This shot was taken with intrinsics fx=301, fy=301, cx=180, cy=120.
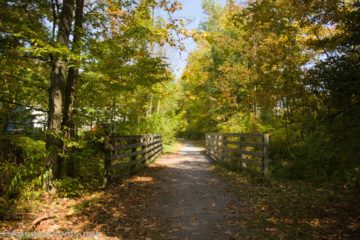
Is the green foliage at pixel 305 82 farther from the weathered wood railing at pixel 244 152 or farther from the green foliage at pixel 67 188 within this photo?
the green foliage at pixel 67 188

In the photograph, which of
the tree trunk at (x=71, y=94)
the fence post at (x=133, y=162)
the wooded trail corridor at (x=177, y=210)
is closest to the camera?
the wooded trail corridor at (x=177, y=210)

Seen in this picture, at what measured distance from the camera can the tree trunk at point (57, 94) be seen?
6957 millimetres

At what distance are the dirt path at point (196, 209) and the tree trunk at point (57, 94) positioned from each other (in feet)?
8.45

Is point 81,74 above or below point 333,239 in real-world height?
above

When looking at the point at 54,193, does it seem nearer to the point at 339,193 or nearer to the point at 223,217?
the point at 223,217

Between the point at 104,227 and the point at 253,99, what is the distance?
36.7 feet

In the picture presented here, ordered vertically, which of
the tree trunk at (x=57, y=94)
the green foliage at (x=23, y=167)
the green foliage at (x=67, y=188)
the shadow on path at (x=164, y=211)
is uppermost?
the tree trunk at (x=57, y=94)

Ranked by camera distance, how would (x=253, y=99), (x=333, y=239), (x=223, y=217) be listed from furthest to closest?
(x=253, y=99), (x=223, y=217), (x=333, y=239)

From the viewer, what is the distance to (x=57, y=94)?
710 cm

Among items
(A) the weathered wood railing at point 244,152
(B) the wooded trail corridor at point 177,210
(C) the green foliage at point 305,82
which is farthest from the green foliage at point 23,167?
(A) the weathered wood railing at point 244,152

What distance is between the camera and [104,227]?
206 inches

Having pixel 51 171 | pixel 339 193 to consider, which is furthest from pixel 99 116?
pixel 339 193

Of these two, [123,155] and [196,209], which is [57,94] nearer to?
[123,155]

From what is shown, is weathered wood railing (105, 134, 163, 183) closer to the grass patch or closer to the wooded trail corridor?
the wooded trail corridor
